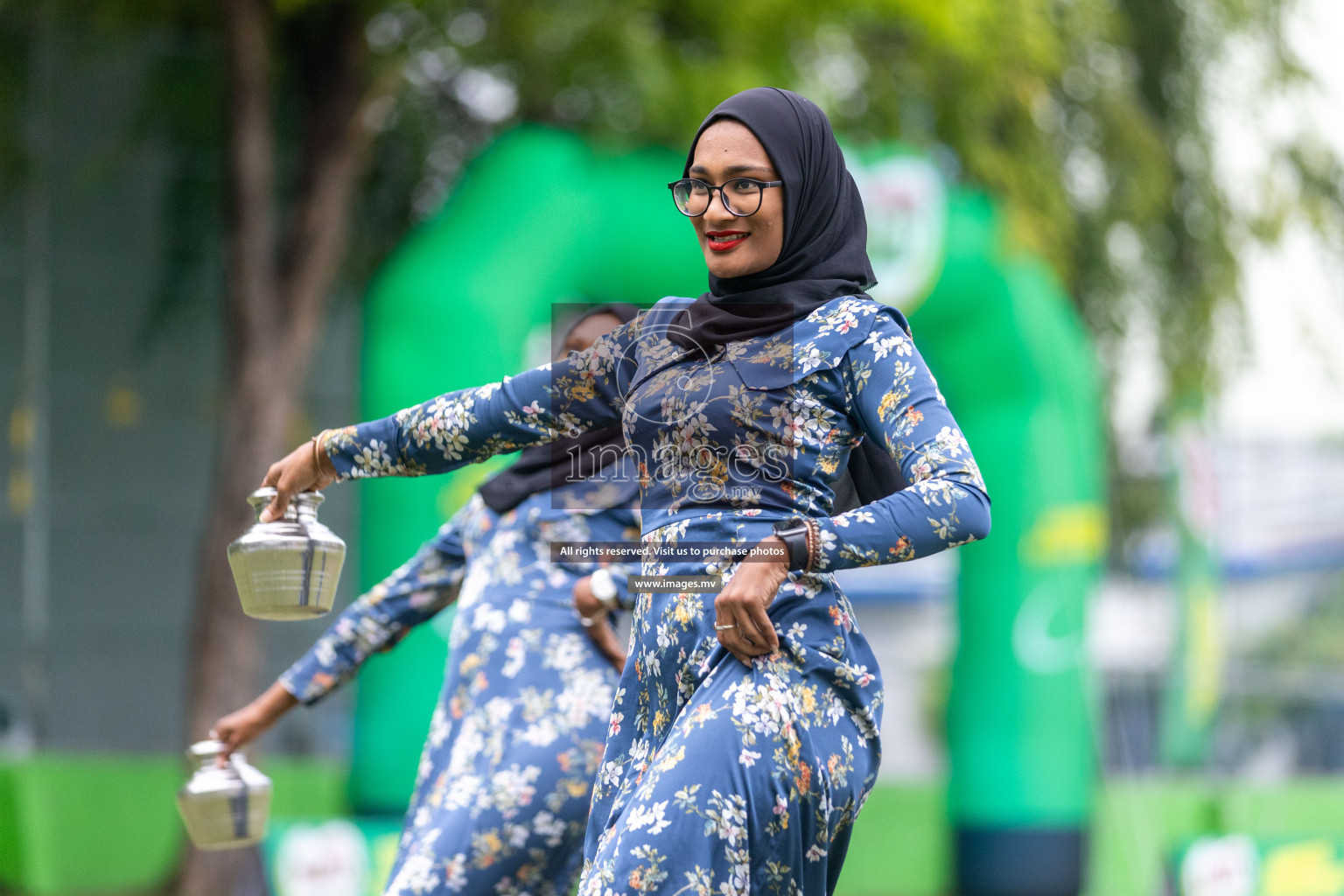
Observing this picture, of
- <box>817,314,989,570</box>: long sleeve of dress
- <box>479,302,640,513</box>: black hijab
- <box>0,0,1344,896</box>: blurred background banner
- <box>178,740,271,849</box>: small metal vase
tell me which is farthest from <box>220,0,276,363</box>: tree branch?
<box>817,314,989,570</box>: long sleeve of dress

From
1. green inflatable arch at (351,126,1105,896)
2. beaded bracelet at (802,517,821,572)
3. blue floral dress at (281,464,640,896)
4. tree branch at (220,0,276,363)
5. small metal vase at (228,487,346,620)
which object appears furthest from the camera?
tree branch at (220,0,276,363)

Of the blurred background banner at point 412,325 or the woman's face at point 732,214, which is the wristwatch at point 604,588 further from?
the blurred background banner at point 412,325

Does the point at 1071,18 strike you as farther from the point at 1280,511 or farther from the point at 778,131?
the point at 1280,511

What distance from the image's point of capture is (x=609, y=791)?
2227 millimetres

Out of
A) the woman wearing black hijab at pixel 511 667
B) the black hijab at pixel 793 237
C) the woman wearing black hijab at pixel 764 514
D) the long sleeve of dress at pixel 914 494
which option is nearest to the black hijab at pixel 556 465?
the woman wearing black hijab at pixel 511 667

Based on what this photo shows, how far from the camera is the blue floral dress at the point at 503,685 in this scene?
9.23ft

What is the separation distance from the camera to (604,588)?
2.91 meters

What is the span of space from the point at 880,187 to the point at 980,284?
76 centimetres

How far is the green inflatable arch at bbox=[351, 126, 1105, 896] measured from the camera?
6.26 m

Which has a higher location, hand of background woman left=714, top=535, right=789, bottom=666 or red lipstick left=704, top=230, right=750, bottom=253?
red lipstick left=704, top=230, right=750, bottom=253

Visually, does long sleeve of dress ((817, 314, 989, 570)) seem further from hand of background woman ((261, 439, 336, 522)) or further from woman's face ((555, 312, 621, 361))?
woman's face ((555, 312, 621, 361))

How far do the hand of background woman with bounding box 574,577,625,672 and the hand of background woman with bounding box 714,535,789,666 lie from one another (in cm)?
95

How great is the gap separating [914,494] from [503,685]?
4.15ft

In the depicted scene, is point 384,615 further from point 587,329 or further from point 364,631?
point 587,329
